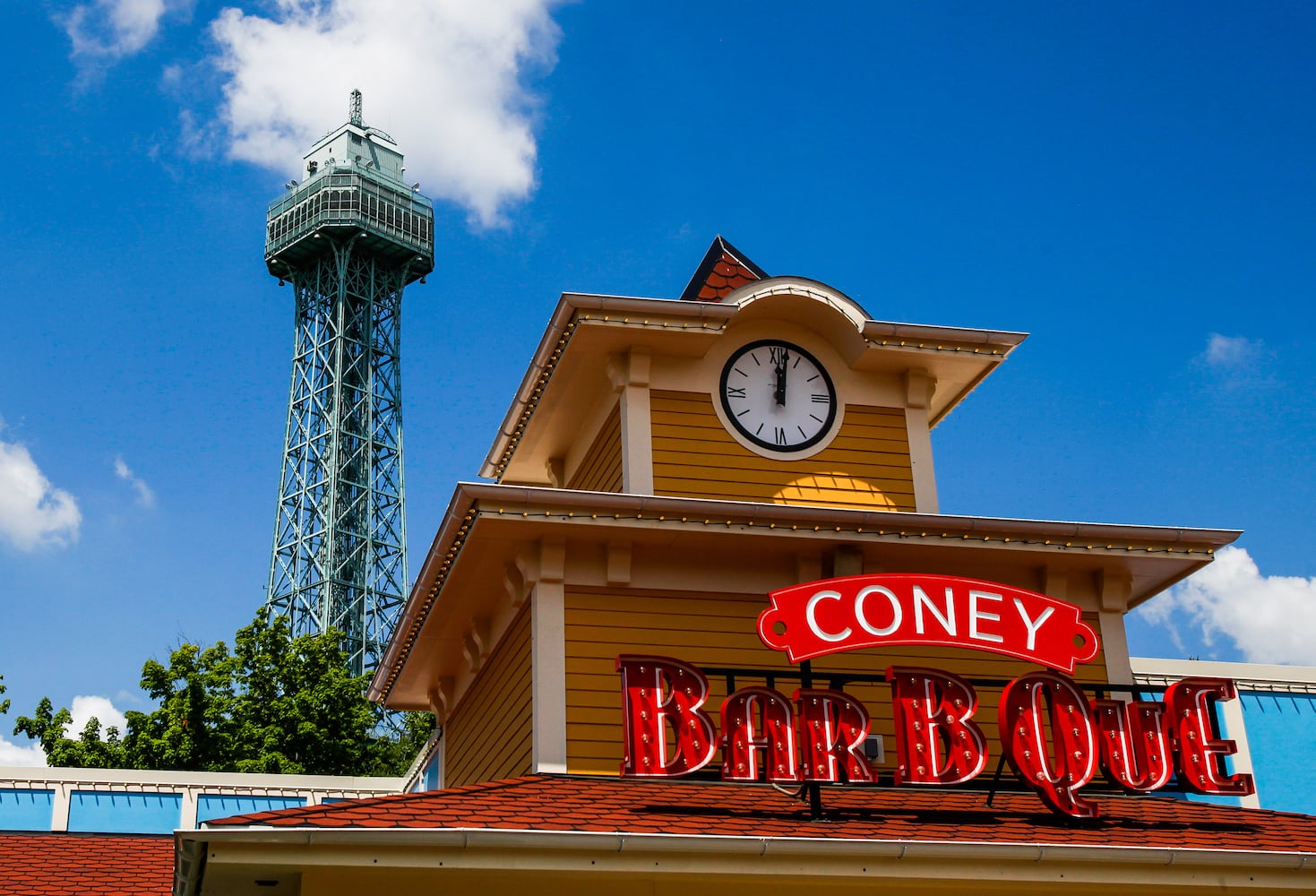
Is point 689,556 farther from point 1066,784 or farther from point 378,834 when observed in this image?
point 378,834

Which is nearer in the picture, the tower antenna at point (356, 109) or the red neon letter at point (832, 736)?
the red neon letter at point (832, 736)

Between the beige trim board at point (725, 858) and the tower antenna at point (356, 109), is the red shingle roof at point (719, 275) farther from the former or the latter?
the tower antenna at point (356, 109)

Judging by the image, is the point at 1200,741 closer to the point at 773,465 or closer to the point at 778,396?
the point at 773,465

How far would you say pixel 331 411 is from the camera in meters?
83.3

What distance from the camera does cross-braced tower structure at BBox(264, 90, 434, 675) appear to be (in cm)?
8106

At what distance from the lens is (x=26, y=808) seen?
23.0m

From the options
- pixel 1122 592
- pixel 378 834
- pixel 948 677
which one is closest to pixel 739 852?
pixel 378 834

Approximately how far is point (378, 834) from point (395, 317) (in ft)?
259

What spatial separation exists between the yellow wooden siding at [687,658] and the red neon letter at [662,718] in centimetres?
151

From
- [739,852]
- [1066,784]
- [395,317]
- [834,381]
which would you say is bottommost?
[739,852]

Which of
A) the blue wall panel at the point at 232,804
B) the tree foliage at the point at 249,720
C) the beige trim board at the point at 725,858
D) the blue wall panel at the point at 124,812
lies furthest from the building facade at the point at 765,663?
the tree foliage at the point at 249,720

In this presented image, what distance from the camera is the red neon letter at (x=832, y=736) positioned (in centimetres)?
1270

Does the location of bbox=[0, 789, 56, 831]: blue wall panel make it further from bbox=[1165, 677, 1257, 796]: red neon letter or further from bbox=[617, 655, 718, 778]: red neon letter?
bbox=[1165, 677, 1257, 796]: red neon letter

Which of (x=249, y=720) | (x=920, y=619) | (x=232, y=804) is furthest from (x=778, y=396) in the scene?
(x=249, y=720)
